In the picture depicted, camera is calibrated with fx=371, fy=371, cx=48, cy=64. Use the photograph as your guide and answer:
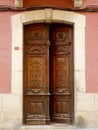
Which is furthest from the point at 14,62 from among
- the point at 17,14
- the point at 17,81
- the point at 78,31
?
the point at 78,31

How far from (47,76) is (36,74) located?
0.30 m

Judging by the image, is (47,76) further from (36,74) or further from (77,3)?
(77,3)

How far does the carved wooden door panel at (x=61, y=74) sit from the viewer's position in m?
9.85

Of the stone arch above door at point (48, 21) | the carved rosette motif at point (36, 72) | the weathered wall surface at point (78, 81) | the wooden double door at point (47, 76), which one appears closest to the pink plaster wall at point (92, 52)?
the weathered wall surface at point (78, 81)

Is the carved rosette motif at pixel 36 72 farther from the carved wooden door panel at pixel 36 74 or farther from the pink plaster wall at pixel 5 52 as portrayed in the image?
the pink plaster wall at pixel 5 52

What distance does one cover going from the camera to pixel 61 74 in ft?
32.6

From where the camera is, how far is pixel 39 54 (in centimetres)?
990

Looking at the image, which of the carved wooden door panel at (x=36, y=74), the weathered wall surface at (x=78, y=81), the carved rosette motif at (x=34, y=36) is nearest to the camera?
the weathered wall surface at (x=78, y=81)

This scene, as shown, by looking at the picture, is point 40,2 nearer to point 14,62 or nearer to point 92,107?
point 14,62

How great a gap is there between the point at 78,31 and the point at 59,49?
74 centimetres

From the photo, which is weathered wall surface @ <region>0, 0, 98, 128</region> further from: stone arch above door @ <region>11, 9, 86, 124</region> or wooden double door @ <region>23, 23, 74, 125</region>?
wooden double door @ <region>23, 23, 74, 125</region>

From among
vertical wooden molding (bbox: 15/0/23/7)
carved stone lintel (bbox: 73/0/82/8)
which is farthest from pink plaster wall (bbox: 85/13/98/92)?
vertical wooden molding (bbox: 15/0/23/7)

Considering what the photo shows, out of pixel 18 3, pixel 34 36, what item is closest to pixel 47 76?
pixel 34 36

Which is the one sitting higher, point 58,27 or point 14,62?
point 58,27
